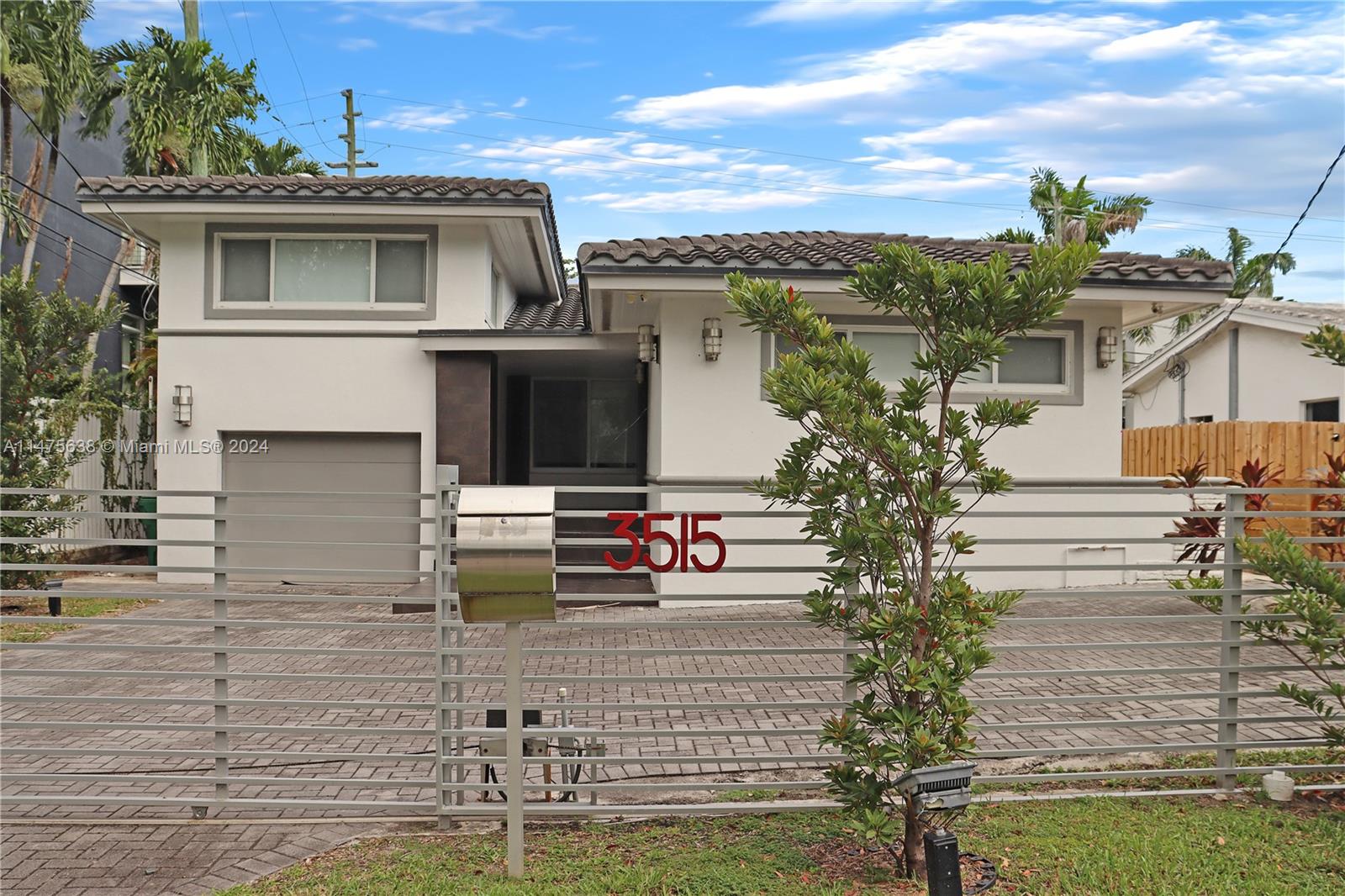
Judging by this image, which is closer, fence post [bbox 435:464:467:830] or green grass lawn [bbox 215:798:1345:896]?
green grass lawn [bbox 215:798:1345:896]

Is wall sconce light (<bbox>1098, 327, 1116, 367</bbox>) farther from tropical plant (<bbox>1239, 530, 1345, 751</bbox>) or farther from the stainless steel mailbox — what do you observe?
the stainless steel mailbox

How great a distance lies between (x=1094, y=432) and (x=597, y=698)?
27.5 ft

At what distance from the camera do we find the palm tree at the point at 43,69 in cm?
2098

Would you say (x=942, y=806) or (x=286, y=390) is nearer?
(x=942, y=806)

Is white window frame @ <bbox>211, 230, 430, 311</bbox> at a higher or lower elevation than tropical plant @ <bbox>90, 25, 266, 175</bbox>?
lower

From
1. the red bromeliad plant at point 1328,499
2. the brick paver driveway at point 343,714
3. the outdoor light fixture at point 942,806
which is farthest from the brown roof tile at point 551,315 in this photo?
the outdoor light fixture at point 942,806

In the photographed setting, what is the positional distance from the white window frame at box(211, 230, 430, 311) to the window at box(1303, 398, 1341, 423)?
17.4m

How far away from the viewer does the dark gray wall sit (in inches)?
904

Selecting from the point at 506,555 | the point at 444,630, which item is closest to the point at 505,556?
the point at 506,555

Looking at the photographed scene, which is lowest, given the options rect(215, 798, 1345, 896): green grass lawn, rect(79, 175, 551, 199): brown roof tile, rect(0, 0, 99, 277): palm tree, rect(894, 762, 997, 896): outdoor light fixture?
rect(215, 798, 1345, 896): green grass lawn

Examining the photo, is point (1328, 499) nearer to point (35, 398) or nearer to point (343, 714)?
point (343, 714)

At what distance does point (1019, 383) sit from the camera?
43.0 ft

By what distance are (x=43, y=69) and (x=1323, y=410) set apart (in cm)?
2777

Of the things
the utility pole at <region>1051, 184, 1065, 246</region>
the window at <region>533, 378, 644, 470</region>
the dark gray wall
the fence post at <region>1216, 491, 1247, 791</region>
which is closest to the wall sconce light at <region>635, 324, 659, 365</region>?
the window at <region>533, 378, 644, 470</region>
